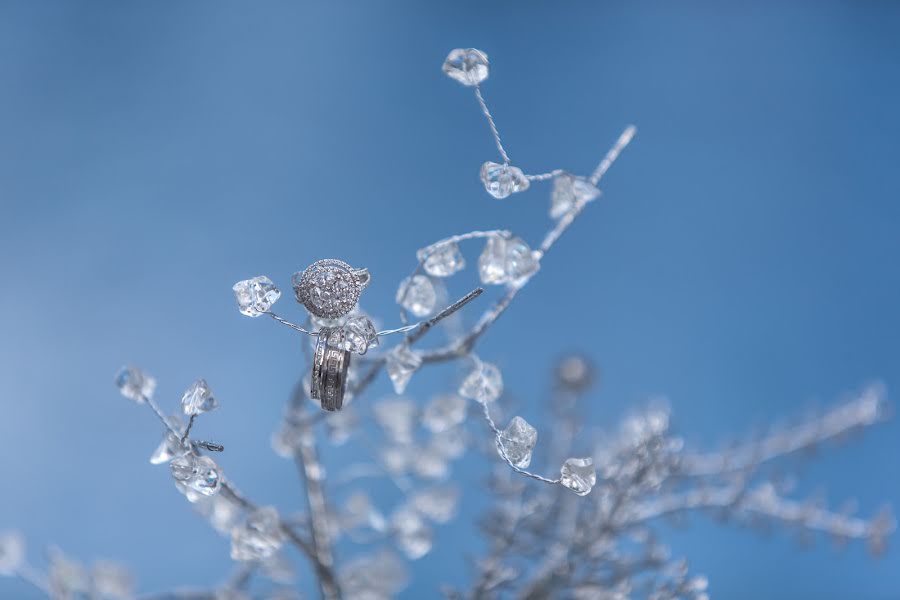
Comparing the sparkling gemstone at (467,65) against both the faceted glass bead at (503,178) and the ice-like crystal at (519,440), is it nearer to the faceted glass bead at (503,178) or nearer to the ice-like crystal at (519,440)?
the faceted glass bead at (503,178)

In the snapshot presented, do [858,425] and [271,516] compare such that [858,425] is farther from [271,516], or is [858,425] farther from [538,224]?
[271,516]

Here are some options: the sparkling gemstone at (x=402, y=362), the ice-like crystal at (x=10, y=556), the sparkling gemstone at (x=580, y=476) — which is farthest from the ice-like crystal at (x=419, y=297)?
the ice-like crystal at (x=10, y=556)

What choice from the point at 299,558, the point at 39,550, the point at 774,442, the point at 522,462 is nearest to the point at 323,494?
the point at 522,462

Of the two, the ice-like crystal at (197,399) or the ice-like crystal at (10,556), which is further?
the ice-like crystal at (10,556)

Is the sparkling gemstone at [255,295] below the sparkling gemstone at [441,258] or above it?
below

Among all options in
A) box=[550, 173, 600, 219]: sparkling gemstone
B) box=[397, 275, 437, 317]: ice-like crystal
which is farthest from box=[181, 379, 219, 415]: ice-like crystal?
box=[550, 173, 600, 219]: sparkling gemstone

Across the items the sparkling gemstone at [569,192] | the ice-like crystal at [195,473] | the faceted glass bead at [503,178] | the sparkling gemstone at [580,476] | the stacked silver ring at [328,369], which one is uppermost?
the sparkling gemstone at [569,192]

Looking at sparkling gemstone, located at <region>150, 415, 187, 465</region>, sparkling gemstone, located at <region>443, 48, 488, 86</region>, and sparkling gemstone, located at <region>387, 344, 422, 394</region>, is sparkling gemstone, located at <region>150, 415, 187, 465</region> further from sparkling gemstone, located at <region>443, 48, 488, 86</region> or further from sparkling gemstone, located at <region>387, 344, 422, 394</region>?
sparkling gemstone, located at <region>443, 48, 488, 86</region>
